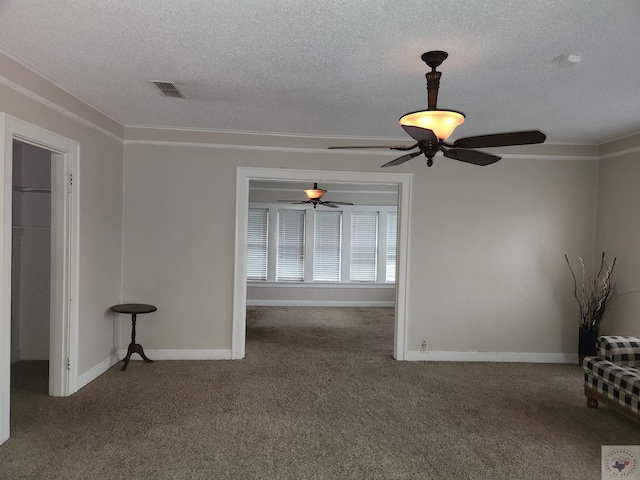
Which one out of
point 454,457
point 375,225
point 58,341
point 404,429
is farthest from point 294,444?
point 375,225

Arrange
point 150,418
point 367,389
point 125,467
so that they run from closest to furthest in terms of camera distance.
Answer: point 125,467 → point 150,418 → point 367,389

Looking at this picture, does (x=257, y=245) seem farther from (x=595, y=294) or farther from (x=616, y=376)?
(x=616, y=376)

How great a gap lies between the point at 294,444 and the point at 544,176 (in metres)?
4.18

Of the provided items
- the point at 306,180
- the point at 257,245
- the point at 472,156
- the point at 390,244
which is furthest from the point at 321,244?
the point at 472,156

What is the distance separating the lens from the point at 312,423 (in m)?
3.52

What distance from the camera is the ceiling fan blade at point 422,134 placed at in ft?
8.16

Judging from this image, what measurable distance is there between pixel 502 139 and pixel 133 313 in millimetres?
3789

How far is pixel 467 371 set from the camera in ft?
16.3

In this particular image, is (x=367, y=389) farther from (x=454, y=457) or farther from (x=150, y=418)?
(x=150, y=418)

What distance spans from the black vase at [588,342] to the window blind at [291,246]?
5421 mm

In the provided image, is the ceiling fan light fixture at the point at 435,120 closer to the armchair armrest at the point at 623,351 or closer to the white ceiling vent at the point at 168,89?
the white ceiling vent at the point at 168,89

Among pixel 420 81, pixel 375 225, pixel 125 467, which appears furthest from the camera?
pixel 375 225

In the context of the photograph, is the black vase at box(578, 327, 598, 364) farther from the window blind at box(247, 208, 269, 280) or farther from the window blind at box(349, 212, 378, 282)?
the window blind at box(247, 208, 269, 280)

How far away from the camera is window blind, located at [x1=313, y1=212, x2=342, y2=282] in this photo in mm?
9438
